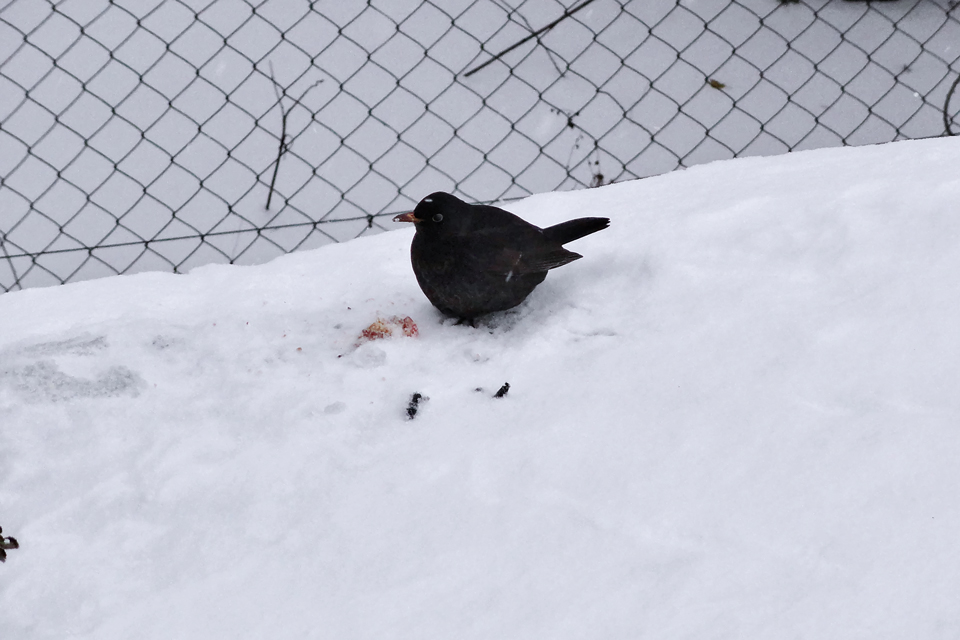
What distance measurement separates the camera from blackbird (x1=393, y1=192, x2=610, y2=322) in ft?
6.74

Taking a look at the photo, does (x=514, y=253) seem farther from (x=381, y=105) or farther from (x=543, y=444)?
(x=381, y=105)

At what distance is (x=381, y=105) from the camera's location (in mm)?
4316

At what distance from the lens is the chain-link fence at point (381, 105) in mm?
3893

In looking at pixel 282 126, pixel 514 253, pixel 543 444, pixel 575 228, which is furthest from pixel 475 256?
pixel 282 126

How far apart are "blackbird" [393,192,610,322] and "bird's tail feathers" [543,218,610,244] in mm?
25

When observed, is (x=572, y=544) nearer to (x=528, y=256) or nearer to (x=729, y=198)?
(x=528, y=256)

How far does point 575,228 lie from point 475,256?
0.30 meters

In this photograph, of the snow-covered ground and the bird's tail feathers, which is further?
the bird's tail feathers

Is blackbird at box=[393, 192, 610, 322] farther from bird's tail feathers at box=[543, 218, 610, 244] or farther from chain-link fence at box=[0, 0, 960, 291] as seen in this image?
chain-link fence at box=[0, 0, 960, 291]

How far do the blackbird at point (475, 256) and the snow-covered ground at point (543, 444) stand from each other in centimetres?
10

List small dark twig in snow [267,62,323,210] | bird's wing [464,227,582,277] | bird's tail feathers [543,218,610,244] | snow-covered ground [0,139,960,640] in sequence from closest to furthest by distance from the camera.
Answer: snow-covered ground [0,139,960,640]
bird's wing [464,227,582,277]
bird's tail feathers [543,218,610,244]
small dark twig in snow [267,62,323,210]

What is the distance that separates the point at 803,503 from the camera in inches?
56.7

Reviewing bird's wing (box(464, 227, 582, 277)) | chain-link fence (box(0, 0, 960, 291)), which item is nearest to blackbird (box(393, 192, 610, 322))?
bird's wing (box(464, 227, 582, 277))

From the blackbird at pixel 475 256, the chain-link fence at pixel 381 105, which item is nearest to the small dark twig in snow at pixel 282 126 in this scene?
the chain-link fence at pixel 381 105
